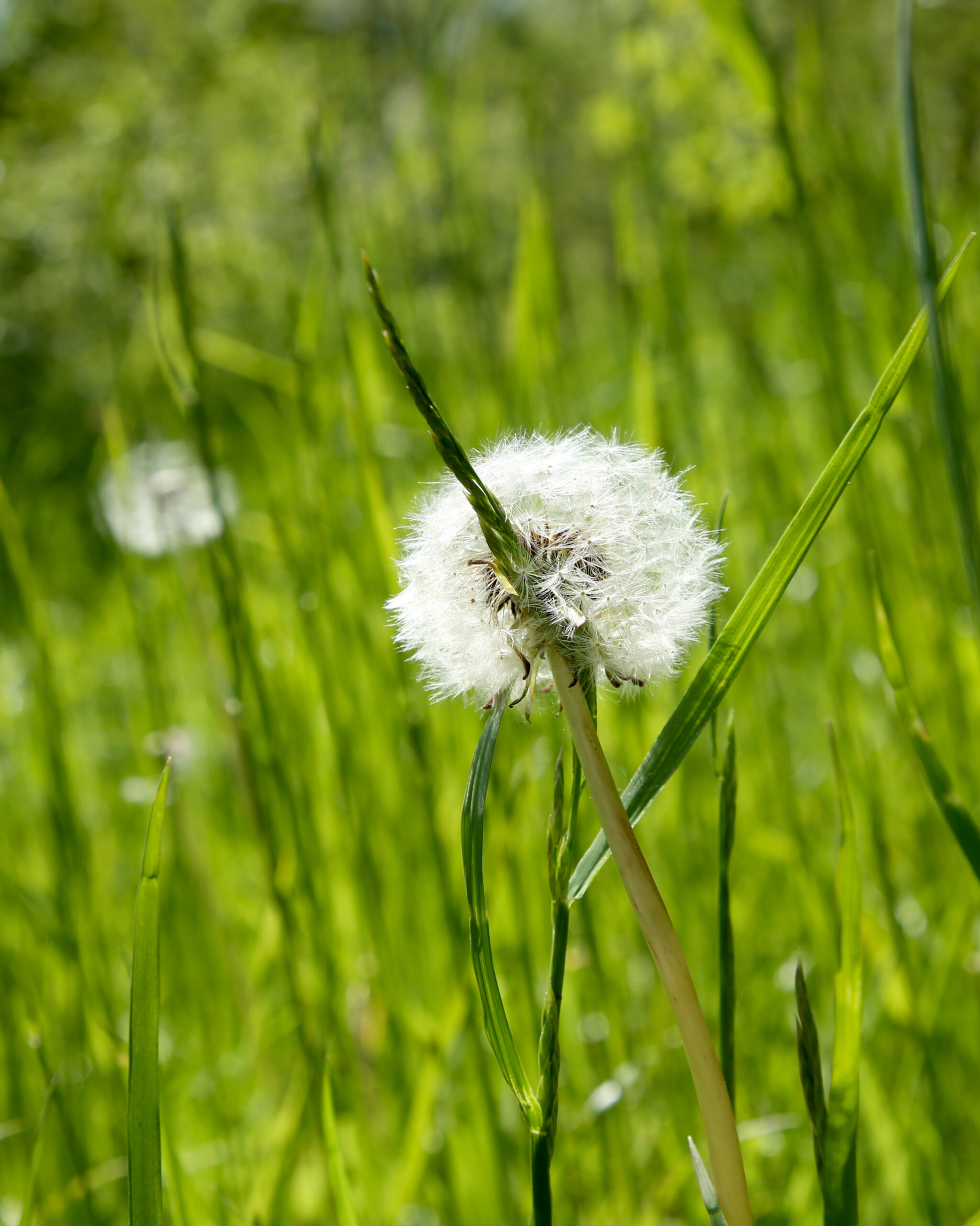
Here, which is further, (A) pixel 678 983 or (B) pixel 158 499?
(B) pixel 158 499

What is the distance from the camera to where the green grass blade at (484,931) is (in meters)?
0.33

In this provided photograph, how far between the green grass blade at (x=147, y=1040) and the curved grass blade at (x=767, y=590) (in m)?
0.15

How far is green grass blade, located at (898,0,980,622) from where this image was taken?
1.26 feet

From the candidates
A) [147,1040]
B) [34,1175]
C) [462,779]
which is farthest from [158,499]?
[147,1040]

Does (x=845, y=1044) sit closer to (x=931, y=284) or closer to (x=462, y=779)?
(x=931, y=284)

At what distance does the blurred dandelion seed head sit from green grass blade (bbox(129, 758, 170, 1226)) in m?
0.54

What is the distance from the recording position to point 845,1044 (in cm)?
40

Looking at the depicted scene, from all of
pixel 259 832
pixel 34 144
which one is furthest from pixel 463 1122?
pixel 34 144

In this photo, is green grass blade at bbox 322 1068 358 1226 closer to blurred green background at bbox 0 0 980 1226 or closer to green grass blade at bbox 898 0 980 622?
blurred green background at bbox 0 0 980 1226

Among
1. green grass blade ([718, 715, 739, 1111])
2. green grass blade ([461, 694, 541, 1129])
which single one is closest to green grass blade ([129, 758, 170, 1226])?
green grass blade ([461, 694, 541, 1129])

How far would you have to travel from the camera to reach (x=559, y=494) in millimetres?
443

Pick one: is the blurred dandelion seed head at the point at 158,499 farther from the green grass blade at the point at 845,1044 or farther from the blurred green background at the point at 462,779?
the green grass blade at the point at 845,1044

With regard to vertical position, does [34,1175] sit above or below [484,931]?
below

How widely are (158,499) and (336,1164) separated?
0.84m
